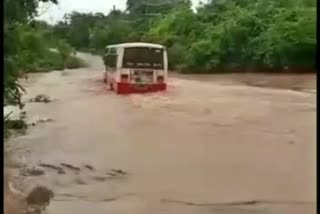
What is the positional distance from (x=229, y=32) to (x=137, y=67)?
9.00 m

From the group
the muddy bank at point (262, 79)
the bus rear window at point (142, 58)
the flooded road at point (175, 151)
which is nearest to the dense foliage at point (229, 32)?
the muddy bank at point (262, 79)

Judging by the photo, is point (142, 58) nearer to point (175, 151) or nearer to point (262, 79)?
point (262, 79)

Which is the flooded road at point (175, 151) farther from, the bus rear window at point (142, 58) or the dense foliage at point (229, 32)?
the dense foliage at point (229, 32)

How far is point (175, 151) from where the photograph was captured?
10.3m

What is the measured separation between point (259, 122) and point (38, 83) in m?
8.56

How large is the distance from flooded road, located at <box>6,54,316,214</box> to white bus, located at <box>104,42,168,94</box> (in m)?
0.28

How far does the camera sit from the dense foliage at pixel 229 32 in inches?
927

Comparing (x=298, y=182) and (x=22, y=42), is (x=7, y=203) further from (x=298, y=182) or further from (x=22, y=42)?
(x=298, y=182)

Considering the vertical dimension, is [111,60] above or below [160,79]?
above

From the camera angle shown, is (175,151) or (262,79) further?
(262,79)

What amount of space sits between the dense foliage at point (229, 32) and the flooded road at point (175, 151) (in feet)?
16.3

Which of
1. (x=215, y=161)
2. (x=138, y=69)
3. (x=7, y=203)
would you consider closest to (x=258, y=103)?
(x=138, y=69)

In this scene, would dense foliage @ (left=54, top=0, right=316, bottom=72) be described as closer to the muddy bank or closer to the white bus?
the muddy bank

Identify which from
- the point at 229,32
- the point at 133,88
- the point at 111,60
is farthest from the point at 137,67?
the point at 229,32
